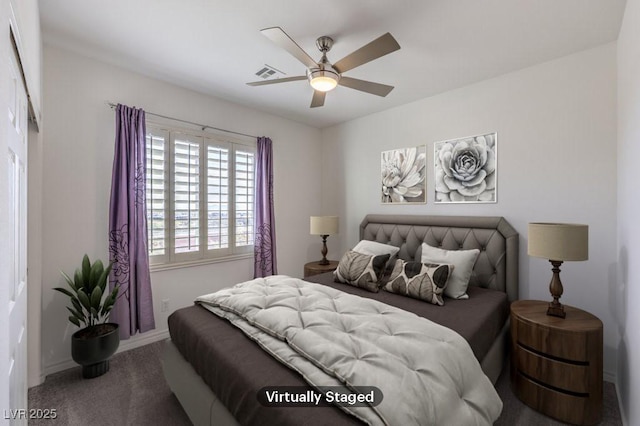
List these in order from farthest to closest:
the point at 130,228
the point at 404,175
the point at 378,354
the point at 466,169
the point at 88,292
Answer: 1. the point at 404,175
2. the point at 466,169
3. the point at 130,228
4. the point at 88,292
5. the point at 378,354

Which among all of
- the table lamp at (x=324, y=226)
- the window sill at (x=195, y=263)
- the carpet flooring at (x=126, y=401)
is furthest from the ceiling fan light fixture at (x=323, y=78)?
the carpet flooring at (x=126, y=401)

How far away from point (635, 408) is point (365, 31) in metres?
2.86

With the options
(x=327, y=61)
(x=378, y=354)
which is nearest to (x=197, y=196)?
(x=327, y=61)

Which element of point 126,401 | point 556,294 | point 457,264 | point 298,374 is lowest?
point 126,401

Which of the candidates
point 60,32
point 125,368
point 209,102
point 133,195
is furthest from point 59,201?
point 209,102

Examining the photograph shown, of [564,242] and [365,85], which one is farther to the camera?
[365,85]

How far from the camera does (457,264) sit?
245 centimetres

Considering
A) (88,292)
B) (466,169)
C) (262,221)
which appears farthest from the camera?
(262,221)

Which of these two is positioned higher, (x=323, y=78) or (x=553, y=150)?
(x=323, y=78)

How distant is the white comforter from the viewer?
1067mm

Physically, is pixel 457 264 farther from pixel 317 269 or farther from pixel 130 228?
pixel 130 228

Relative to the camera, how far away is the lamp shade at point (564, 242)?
1.84m

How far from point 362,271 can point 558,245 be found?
Answer: 1.48 meters

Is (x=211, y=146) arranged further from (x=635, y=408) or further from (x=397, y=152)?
(x=635, y=408)
